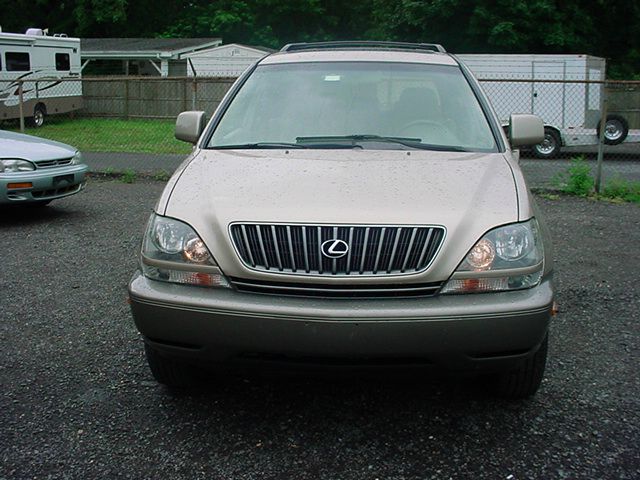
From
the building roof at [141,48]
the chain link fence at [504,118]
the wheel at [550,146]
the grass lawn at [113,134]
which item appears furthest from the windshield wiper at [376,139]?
the building roof at [141,48]

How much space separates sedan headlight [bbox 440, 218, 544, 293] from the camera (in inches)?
118

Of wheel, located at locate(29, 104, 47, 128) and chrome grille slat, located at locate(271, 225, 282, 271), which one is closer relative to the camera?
chrome grille slat, located at locate(271, 225, 282, 271)

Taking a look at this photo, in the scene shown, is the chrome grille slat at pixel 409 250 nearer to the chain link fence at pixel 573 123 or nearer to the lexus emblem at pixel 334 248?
the lexus emblem at pixel 334 248

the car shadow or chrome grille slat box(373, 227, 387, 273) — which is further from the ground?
chrome grille slat box(373, 227, 387, 273)

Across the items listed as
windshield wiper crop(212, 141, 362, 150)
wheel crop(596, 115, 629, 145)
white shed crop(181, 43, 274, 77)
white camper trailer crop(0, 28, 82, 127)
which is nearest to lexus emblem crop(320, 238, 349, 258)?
windshield wiper crop(212, 141, 362, 150)

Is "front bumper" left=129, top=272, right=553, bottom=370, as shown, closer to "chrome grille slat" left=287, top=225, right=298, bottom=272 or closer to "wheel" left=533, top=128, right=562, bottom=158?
"chrome grille slat" left=287, top=225, right=298, bottom=272

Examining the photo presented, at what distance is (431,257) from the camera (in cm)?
299

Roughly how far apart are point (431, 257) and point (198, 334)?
1.01 meters

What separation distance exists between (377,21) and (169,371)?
37.6 metres

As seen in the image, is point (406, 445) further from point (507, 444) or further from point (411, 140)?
point (411, 140)

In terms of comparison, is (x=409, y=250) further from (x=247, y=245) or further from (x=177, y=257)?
(x=177, y=257)

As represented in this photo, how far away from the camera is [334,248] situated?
2.98m

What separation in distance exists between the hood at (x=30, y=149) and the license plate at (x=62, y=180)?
240 millimetres

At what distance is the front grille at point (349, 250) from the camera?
2.98m
